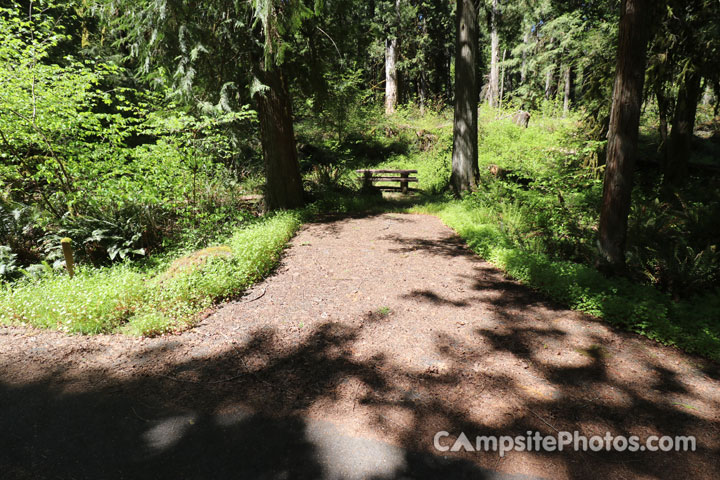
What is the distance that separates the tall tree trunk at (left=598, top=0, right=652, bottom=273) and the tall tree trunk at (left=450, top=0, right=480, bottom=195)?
6.04 m

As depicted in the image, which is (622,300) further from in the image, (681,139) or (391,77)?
(391,77)

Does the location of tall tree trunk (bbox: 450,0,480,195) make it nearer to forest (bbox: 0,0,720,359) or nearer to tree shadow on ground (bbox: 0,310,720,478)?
forest (bbox: 0,0,720,359)

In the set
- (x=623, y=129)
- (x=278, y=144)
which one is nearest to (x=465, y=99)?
(x=278, y=144)

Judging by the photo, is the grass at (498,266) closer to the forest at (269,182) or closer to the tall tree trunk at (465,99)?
the forest at (269,182)

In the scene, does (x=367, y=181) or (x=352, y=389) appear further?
(x=367, y=181)

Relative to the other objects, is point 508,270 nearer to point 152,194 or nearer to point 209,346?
point 209,346

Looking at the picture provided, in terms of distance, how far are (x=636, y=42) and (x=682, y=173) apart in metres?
6.59

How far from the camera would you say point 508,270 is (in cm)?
593

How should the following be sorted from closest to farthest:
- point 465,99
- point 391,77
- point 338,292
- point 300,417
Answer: point 300,417 < point 338,292 < point 465,99 < point 391,77

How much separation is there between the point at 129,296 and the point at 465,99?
10421 mm

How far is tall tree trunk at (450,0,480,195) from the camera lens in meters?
10.8

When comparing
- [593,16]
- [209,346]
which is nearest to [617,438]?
[209,346]

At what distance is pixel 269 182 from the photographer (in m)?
10.1

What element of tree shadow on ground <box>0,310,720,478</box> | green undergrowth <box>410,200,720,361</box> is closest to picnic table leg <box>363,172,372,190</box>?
green undergrowth <box>410,200,720,361</box>
